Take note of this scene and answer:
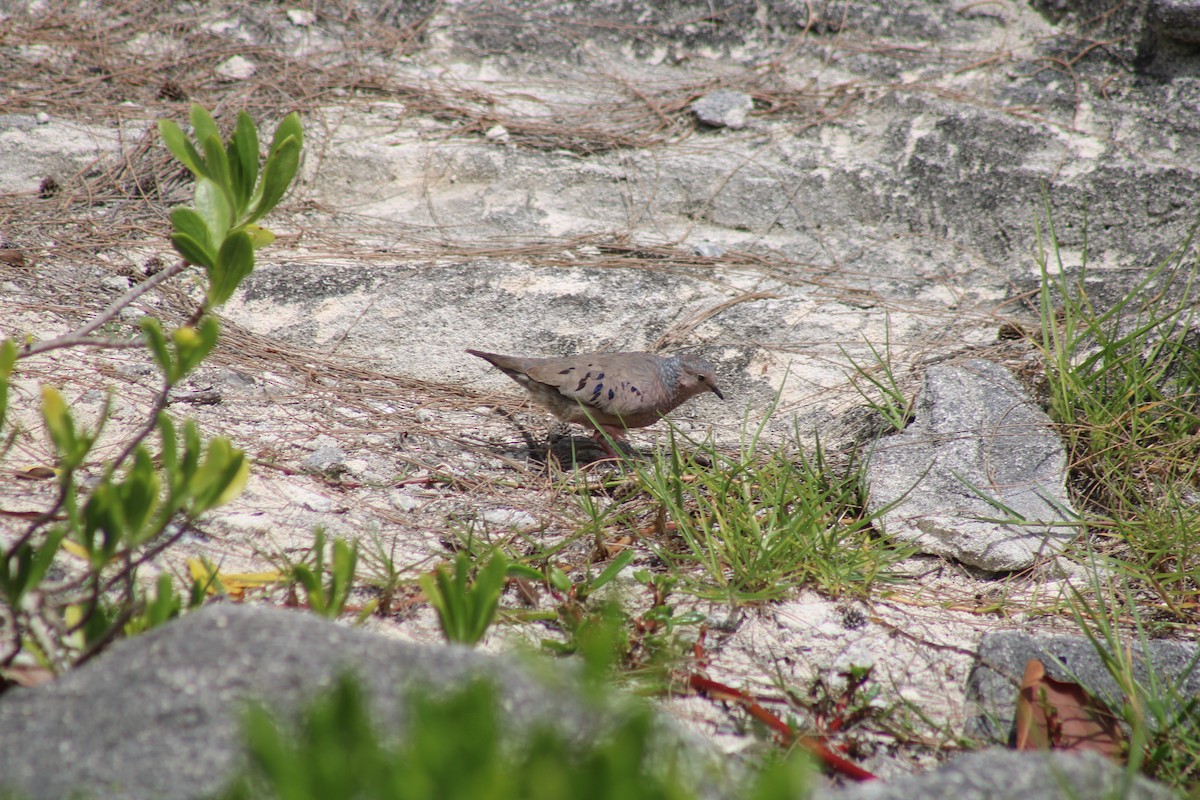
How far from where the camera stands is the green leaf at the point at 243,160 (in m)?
2.41

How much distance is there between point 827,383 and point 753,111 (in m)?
2.58

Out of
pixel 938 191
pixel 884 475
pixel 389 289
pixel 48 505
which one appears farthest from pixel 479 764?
pixel 938 191

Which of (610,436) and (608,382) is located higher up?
(608,382)

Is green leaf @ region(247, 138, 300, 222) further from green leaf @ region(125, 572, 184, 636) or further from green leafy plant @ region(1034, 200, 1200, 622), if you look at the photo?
green leafy plant @ region(1034, 200, 1200, 622)

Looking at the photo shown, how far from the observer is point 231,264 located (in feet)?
7.72

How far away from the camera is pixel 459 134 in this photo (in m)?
6.12

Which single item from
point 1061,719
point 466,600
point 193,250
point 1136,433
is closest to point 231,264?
point 193,250

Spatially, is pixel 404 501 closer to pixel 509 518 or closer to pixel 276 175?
pixel 509 518

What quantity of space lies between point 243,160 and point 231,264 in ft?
1.00

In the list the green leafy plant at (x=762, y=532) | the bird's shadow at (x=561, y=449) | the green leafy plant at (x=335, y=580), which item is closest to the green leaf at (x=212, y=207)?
the green leafy plant at (x=335, y=580)

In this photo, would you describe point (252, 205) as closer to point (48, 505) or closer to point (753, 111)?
point (48, 505)

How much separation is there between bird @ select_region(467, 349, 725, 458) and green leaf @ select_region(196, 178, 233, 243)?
1835mm

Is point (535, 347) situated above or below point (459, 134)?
below

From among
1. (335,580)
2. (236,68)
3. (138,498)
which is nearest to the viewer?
(138,498)
